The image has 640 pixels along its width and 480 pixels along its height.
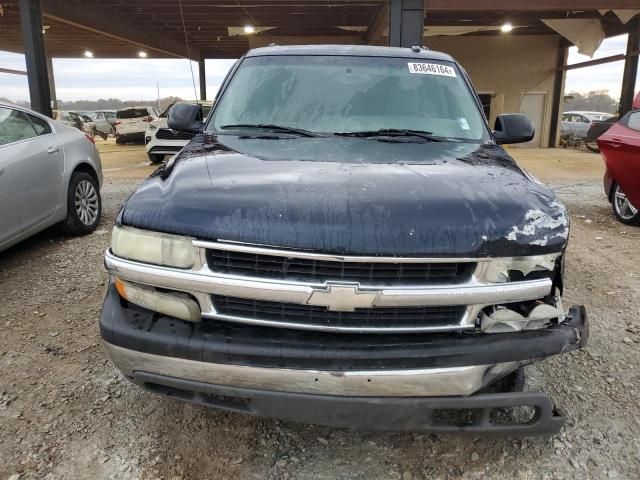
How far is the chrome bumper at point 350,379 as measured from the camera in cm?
182

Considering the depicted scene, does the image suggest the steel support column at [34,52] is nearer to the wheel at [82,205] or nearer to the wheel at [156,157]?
the wheel at [156,157]

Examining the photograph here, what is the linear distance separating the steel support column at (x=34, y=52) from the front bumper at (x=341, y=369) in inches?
437

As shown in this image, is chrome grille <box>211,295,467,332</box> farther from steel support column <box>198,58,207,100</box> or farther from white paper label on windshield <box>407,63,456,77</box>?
steel support column <box>198,58,207,100</box>

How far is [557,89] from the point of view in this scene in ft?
66.5

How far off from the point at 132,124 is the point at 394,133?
19686mm

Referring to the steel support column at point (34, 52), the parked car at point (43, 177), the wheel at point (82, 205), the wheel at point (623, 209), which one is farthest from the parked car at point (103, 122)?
the wheel at point (623, 209)

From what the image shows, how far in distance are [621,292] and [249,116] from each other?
3.36 m

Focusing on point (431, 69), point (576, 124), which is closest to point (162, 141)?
point (431, 69)

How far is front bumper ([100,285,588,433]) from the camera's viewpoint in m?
1.84

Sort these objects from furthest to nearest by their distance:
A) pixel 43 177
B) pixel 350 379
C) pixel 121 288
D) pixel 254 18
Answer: pixel 254 18 < pixel 43 177 < pixel 121 288 < pixel 350 379

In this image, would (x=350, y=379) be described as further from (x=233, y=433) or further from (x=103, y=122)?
(x=103, y=122)

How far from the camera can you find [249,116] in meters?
3.18

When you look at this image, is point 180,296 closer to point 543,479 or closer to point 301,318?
point 301,318

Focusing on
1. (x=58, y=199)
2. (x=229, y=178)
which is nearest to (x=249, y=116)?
(x=229, y=178)
